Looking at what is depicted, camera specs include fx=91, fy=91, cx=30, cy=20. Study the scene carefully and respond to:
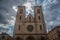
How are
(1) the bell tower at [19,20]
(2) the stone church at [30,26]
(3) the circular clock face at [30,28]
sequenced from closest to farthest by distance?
(2) the stone church at [30,26]
(1) the bell tower at [19,20]
(3) the circular clock face at [30,28]

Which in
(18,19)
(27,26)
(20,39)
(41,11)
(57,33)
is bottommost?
(20,39)

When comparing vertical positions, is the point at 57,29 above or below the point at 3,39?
above

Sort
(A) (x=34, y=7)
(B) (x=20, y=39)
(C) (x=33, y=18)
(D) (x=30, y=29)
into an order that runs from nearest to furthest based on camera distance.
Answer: (B) (x=20, y=39)
(D) (x=30, y=29)
(C) (x=33, y=18)
(A) (x=34, y=7)

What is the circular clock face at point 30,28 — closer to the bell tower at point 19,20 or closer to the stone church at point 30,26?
the stone church at point 30,26

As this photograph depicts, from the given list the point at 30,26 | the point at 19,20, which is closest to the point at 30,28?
the point at 30,26

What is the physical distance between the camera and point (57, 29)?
3116 cm

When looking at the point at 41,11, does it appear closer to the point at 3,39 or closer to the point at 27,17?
the point at 27,17

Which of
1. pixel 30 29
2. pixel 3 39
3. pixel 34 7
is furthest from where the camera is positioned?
pixel 3 39

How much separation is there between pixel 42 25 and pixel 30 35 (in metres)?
4.88

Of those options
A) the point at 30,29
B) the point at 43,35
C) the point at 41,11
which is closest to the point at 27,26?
the point at 30,29

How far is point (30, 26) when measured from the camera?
2788cm

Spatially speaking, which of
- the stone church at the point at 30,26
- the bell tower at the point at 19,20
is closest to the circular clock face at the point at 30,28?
the stone church at the point at 30,26

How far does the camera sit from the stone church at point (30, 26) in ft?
84.3

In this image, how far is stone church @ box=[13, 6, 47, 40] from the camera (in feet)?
84.3
